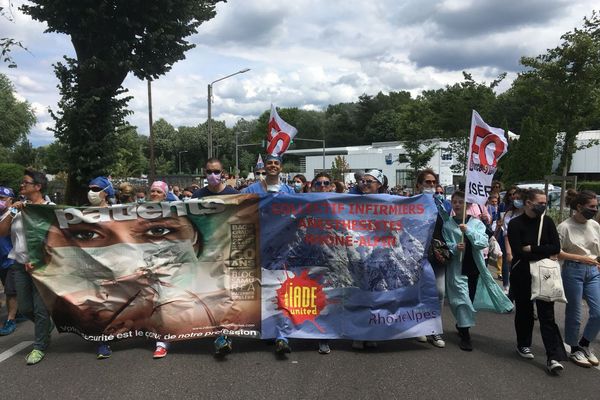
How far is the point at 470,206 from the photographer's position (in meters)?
6.26

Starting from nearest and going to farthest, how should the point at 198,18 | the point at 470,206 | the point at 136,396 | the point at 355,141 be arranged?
the point at 136,396 → the point at 470,206 → the point at 198,18 → the point at 355,141

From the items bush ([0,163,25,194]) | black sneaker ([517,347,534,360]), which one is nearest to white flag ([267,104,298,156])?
black sneaker ([517,347,534,360])

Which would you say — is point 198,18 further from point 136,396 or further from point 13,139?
point 13,139

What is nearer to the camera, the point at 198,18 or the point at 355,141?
the point at 198,18

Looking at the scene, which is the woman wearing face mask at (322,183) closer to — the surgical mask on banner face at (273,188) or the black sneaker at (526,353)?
the surgical mask on banner face at (273,188)

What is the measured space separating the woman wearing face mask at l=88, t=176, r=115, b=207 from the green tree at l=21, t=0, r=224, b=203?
8.56m

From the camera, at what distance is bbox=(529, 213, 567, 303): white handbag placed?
4.45m

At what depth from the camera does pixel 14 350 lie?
5.03 metres

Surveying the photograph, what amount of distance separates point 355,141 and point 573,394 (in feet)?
346

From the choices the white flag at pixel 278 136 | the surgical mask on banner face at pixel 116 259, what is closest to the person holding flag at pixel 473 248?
the surgical mask on banner face at pixel 116 259

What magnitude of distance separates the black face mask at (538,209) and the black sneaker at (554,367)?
53.1 inches

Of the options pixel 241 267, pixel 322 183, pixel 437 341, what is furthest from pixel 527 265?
pixel 322 183

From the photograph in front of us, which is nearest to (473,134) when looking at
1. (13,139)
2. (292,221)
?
(292,221)

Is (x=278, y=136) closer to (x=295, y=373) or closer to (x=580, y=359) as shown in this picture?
(x=295, y=373)
